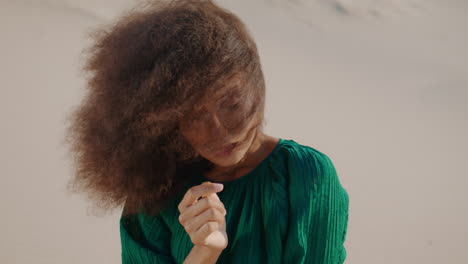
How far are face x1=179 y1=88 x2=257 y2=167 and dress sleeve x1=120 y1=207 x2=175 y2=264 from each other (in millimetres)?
332

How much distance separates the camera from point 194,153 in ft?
3.92

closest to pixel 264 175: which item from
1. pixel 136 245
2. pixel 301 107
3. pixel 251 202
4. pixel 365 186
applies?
pixel 251 202

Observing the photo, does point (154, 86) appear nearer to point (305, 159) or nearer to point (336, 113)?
point (305, 159)

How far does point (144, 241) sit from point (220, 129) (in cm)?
50

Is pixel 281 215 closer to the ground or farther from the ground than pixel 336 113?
farther from the ground

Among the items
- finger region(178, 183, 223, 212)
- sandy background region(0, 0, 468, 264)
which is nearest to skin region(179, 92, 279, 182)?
finger region(178, 183, 223, 212)

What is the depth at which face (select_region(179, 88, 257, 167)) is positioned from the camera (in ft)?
3.52

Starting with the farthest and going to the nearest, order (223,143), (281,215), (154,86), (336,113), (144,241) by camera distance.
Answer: (336,113) < (144,241) < (281,215) < (223,143) < (154,86)

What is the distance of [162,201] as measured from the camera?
132cm

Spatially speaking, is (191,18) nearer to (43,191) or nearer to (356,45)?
(43,191)

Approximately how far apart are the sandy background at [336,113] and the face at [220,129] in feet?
8.50

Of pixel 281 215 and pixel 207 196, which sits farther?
pixel 281 215

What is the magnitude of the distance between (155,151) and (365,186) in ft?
13.5

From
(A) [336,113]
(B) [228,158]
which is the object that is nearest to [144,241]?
(B) [228,158]
